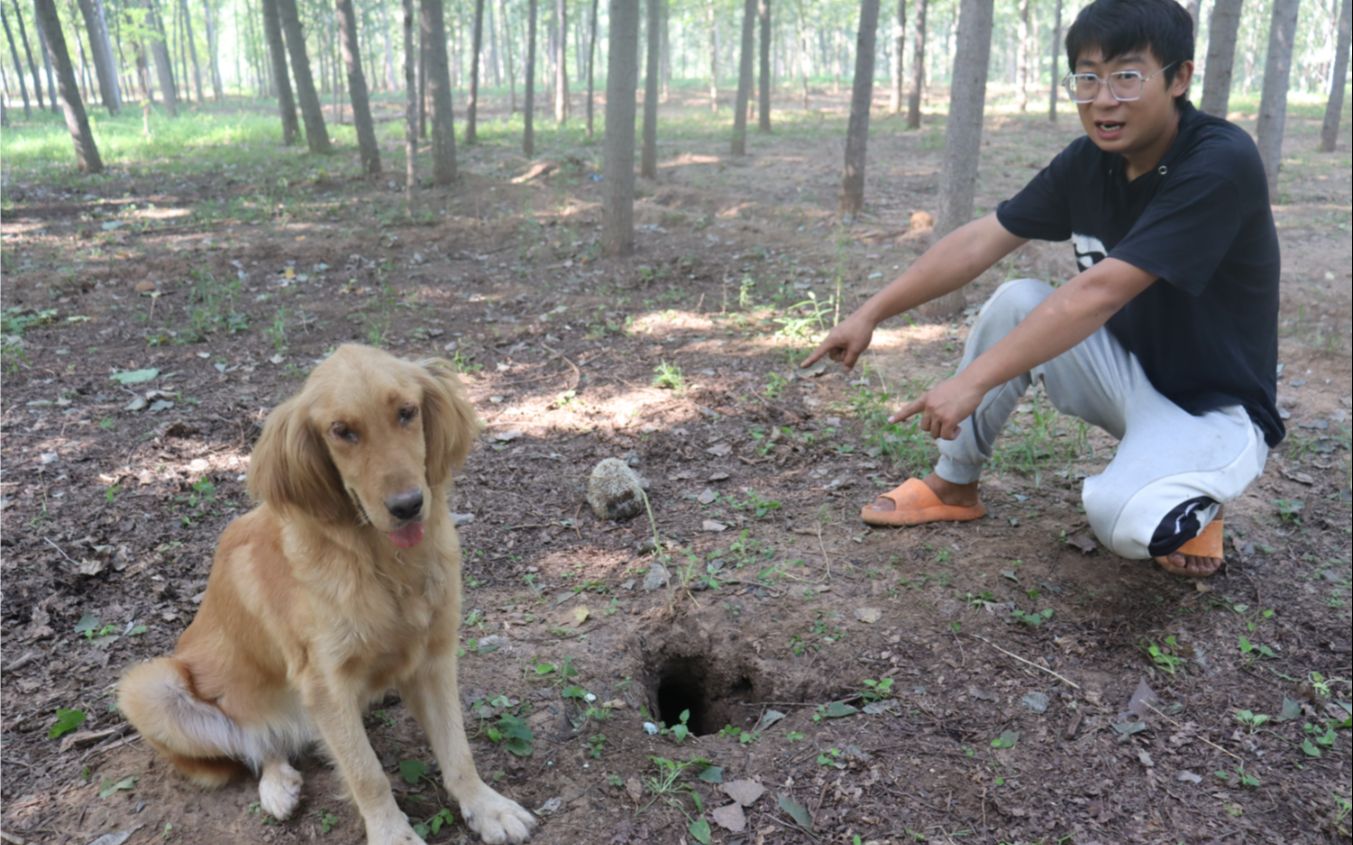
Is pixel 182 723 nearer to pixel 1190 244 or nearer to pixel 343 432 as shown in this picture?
pixel 343 432

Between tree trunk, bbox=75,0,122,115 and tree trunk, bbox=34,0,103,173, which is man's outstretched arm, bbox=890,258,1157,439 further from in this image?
tree trunk, bbox=75,0,122,115

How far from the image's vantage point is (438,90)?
12.9 m

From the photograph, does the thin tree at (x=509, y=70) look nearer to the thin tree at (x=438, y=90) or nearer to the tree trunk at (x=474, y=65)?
the tree trunk at (x=474, y=65)

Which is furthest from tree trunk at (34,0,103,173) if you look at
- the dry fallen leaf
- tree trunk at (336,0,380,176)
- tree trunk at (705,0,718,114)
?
tree trunk at (705,0,718,114)

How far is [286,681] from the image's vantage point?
2.64m

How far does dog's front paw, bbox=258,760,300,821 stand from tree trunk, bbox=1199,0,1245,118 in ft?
31.0

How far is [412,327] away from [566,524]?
3.69 metres

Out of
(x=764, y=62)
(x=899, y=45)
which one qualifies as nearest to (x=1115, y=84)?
(x=764, y=62)

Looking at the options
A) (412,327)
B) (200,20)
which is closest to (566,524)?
(412,327)

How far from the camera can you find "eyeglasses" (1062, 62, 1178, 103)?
301 centimetres

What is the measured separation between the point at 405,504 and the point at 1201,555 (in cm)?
320

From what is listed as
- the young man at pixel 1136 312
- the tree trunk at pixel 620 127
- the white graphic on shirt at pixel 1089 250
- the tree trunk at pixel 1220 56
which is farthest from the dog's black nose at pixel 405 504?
the tree trunk at pixel 1220 56

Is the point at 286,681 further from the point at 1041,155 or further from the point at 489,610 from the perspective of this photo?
the point at 1041,155

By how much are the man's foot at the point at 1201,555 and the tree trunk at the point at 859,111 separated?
26.1 feet
